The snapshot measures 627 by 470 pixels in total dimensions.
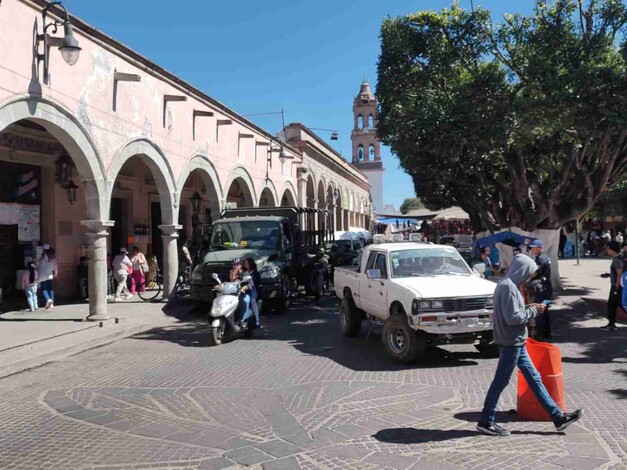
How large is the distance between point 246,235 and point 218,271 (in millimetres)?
2013

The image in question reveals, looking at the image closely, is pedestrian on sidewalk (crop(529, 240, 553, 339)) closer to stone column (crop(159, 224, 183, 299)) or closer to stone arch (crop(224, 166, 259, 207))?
stone column (crop(159, 224, 183, 299))

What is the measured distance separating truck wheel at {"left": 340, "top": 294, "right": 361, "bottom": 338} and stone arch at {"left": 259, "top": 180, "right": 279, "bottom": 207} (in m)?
15.3

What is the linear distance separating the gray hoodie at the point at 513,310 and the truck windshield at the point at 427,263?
3.94 m

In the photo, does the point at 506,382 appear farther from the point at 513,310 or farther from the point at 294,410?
the point at 294,410

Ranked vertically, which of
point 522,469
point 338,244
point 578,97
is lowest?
point 522,469

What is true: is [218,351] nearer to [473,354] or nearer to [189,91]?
[473,354]

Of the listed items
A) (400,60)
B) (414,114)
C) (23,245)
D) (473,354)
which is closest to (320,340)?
(473,354)

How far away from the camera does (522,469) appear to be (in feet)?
15.0

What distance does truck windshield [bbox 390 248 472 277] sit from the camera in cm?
954

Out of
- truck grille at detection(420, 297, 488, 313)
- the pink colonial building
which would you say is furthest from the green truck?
truck grille at detection(420, 297, 488, 313)

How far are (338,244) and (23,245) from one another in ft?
37.7

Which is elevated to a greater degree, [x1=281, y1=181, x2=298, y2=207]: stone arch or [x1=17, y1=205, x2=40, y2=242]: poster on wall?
[x1=281, y1=181, x2=298, y2=207]: stone arch

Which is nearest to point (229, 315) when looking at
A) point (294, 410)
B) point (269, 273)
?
point (269, 273)

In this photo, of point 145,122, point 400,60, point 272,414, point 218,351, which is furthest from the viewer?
point 145,122
